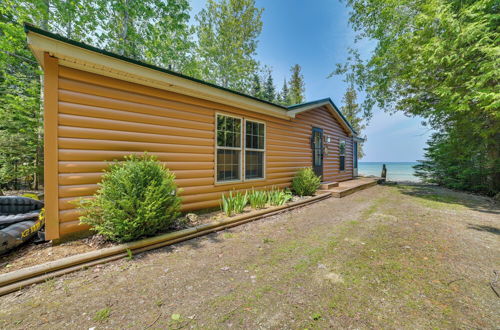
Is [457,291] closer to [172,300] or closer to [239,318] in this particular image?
[239,318]

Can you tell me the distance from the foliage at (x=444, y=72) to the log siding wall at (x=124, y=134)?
18.8 feet

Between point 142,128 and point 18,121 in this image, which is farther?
point 18,121

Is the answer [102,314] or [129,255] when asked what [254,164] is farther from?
[102,314]

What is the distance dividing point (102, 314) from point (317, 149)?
321 inches

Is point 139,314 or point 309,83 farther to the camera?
point 309,83

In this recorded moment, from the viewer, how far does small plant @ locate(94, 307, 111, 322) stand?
4.99ft

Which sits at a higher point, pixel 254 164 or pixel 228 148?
pixel 228 148

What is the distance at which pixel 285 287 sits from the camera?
1.92 metres

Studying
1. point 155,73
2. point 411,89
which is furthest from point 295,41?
point 155,73

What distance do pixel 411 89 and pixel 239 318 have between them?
1066 centimetres

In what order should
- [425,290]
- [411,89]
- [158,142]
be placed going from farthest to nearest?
1. [411,89]
2. [158,142]
3. [425,290]

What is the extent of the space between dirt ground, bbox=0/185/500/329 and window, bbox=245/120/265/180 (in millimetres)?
2496

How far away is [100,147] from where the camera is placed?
10.0ft

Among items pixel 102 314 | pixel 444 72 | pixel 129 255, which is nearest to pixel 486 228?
pixel 444 72
